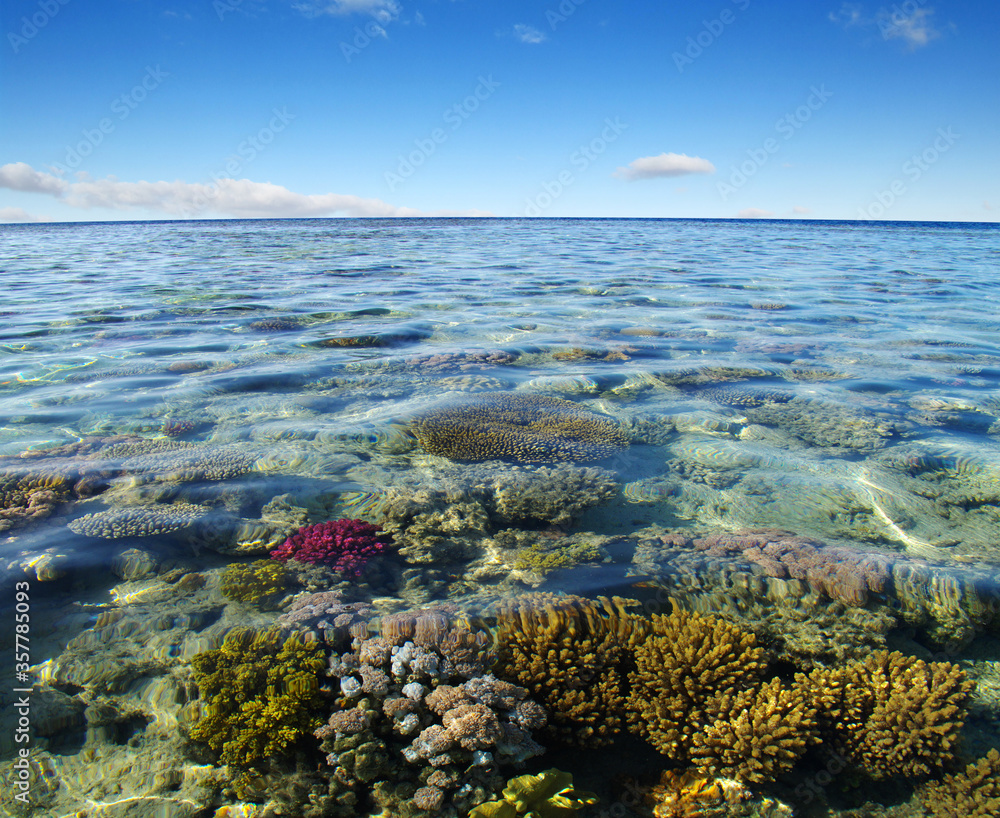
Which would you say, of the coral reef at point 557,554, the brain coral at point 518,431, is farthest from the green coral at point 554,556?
the brain coral at point 518,431

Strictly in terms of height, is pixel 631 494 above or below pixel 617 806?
above

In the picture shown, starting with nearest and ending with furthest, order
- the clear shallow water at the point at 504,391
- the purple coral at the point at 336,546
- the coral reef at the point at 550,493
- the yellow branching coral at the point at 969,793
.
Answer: the yellow branching coral at the point at 969,793 → the purple coral at the point at 336,546 → the clear shallow water at the point at 504,391 → the coral reef at the point at 550,493

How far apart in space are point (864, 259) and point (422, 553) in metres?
30.7

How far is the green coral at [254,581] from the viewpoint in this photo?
360cm

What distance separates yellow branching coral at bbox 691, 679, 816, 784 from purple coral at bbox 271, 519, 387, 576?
2448 mm

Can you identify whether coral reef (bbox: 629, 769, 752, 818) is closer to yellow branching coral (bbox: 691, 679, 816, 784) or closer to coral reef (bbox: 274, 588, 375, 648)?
yellow branching coral (bbox: 691, 679, 816, 784)

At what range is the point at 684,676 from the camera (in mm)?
2930

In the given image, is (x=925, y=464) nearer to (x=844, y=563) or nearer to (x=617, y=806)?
(x=844, y=563)

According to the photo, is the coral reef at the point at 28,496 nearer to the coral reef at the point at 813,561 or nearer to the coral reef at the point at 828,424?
the coral reef at the point at 813,561

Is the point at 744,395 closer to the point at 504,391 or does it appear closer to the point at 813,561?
the point at 504,391

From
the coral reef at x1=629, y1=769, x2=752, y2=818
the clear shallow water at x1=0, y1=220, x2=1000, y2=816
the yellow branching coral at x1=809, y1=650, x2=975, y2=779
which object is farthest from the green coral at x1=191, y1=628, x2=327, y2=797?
the yellow branching coral at x1=809, y1=650, x2=975, y2=779

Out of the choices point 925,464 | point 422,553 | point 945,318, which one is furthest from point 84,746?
point 945,318

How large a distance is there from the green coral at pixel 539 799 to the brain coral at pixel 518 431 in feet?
10.3

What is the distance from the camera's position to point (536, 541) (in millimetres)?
4316
